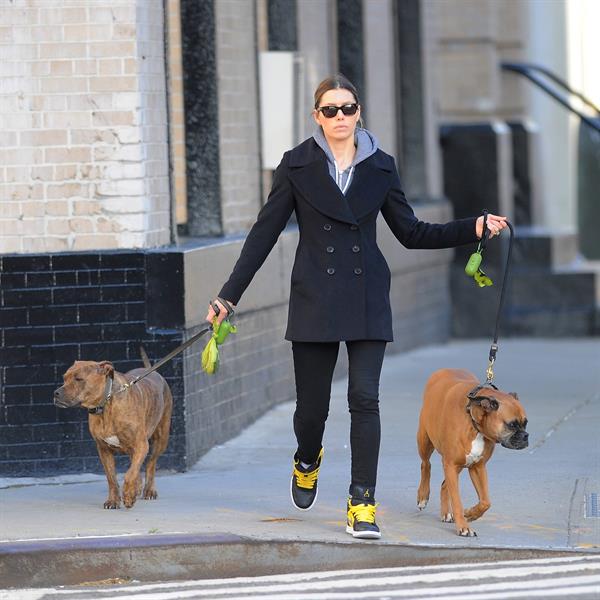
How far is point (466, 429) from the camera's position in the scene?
7.55 meters

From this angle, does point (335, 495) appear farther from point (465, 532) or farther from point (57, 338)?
point (57, 338)

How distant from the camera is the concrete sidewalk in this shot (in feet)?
25.3

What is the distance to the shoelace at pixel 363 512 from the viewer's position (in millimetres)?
7555

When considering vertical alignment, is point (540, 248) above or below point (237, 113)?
below

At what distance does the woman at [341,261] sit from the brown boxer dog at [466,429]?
324mm

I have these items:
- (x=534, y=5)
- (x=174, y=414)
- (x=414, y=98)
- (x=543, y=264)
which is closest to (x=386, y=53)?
(x=414, y=98)

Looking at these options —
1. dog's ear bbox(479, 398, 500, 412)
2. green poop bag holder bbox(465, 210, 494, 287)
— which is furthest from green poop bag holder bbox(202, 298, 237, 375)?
dog's ear bbox(479, 398, 500, 412)

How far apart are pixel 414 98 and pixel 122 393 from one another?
929 centimetres

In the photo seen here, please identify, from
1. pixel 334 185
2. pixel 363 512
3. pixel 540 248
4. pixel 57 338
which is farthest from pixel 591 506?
pixel 540 248

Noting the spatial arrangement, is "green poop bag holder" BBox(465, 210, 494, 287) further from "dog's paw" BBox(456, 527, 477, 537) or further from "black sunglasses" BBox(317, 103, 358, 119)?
"dog's paw" BBox(456, 527, 477, 537)

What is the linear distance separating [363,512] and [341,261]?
1080 millimetres

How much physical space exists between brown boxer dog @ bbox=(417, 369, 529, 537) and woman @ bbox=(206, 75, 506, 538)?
12.8 inches

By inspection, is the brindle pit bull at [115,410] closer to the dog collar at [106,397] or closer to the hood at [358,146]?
the dog collar at [106,397]

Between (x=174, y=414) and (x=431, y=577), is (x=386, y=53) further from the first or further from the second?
(x=431, y=577)
